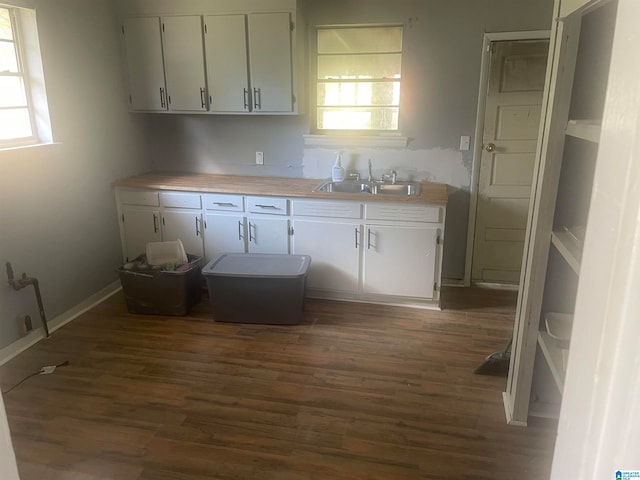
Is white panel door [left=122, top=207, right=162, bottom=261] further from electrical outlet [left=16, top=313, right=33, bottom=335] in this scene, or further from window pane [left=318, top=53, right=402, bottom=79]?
window pane [left=318, top=53, right=402, bottom=79]

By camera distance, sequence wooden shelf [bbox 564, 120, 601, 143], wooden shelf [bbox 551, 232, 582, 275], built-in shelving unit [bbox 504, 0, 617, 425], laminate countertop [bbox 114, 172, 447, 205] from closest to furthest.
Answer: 1. wooden shelf [bbox 564, 120, 601, 143]
2. wooden shelf [bbox 551, 232, 582, 275]
3. built-in shelving unit [bbox 504, 0, 617, 425]
4. laminate countertop [bbox 114, 172, 447, 205]

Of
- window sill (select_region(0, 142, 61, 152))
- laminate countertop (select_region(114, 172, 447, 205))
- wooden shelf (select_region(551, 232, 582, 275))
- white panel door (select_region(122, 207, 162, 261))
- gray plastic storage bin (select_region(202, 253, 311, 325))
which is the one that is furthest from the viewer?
white panel door (select_region(122, 207, 162, 261))

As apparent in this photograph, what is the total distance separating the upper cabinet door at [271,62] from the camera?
141 inches

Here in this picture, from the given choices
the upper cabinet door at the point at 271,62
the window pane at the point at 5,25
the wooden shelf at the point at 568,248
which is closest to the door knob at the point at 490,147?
the upper cabinet door at the point at 271,62

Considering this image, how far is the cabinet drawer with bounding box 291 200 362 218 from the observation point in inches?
139

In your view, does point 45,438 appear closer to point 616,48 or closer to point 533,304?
point 533,304

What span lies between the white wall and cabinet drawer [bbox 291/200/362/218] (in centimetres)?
60

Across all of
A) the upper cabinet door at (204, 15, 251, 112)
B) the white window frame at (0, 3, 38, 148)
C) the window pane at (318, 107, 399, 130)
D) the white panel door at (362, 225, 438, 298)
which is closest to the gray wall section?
the white window frame at (0, 3, 38, 148)

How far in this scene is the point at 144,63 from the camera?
387 cm

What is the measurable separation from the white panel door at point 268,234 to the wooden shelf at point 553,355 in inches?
79.4

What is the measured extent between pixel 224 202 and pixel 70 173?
109 centimetres

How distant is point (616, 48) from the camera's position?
1.53 feet

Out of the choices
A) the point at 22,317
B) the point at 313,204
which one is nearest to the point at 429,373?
the point at 313,204

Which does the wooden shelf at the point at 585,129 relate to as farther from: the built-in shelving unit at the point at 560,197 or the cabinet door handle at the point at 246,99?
the cabinet door handle at the point at 246,99
